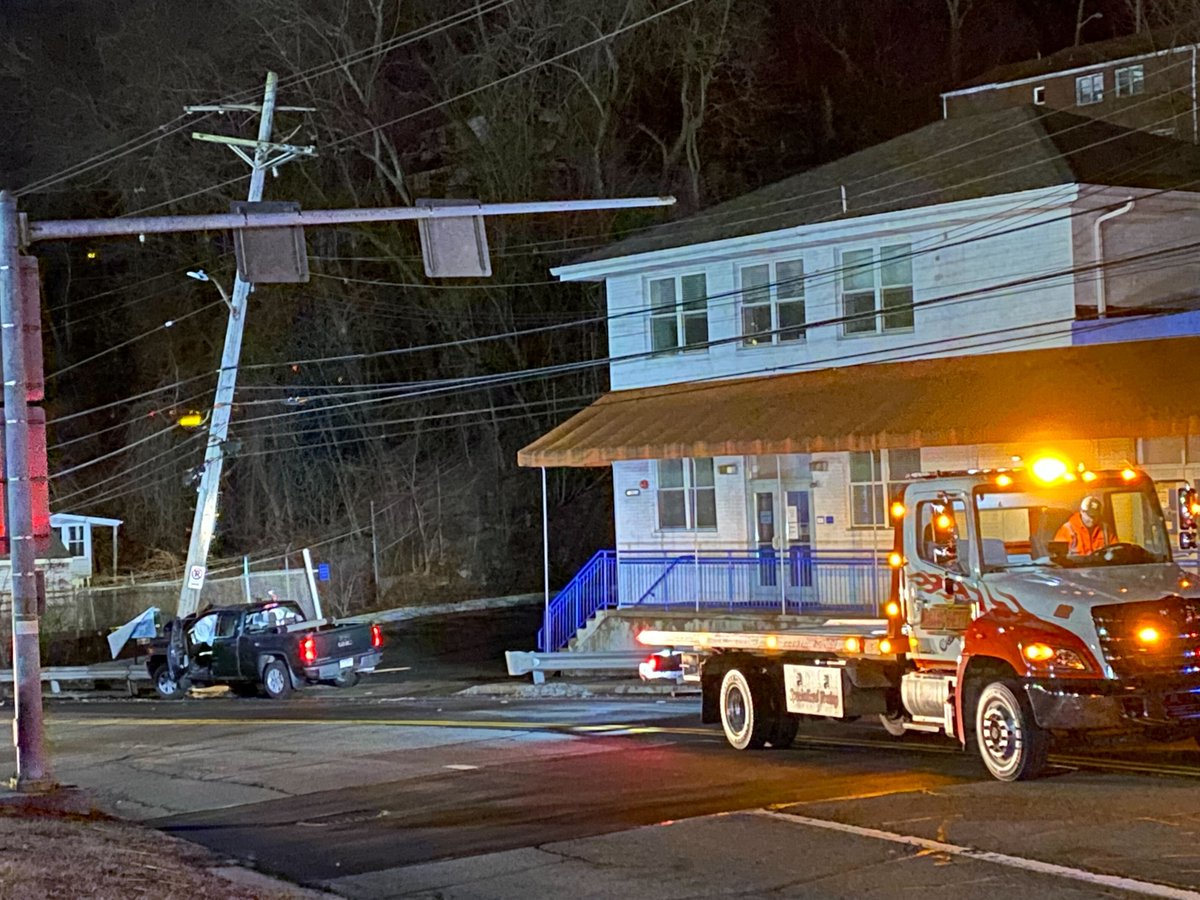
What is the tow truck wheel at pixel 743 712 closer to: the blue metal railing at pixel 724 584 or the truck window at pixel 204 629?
the blue metal railing at pixel 724 584

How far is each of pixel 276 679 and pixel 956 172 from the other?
15417 mm

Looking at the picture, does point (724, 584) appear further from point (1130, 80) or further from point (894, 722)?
point (1130, 80)

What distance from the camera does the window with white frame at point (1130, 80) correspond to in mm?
49562

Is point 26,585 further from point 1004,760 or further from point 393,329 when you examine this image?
point 393,329

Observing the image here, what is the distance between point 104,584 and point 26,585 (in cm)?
3487

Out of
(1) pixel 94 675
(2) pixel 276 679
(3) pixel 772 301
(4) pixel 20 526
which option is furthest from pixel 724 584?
(4) pixel 20 526

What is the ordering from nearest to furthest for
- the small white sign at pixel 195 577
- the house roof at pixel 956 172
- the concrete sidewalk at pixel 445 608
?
the house roof at pixel 956 172 < the small white sign at pixel 195 577 < the concrete sidewalk at pixel 445 608

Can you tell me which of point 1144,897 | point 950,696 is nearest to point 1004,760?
point 950,696

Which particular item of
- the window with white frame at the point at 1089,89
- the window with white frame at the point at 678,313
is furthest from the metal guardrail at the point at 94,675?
the window with white frame at the point at 1089,89

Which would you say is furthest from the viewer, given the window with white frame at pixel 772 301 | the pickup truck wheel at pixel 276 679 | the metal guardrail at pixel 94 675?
the metal guardrail at pixel 94 675

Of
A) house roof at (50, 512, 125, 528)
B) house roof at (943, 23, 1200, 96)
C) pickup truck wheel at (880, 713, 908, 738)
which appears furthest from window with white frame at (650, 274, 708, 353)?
house roof at (50, 512, 125, 528)

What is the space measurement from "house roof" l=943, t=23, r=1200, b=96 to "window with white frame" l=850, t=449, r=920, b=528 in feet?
69.8

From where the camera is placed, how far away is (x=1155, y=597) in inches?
472

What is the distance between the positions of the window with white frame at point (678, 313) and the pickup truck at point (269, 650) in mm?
8214
